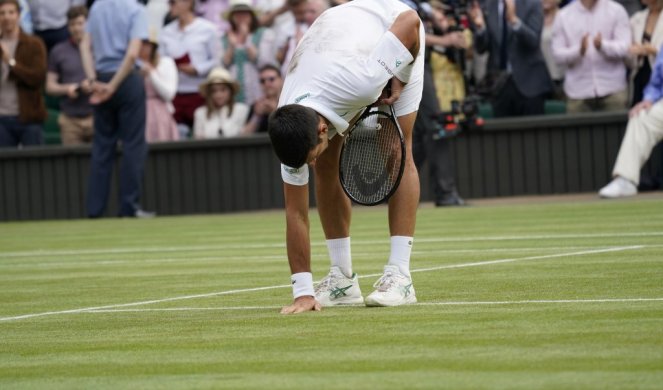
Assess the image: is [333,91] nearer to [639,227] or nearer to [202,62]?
[639,227]

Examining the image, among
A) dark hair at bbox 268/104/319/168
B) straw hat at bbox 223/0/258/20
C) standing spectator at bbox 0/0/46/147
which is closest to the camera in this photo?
dark hair at bbox 268/104/319/168

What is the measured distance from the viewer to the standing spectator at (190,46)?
803 inches

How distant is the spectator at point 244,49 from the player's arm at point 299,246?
497 inches

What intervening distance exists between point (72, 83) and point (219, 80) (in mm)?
1982

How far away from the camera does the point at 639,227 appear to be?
1247cm

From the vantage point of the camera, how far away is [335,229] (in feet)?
26.6

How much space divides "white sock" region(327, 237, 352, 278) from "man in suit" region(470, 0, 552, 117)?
10.3 meters

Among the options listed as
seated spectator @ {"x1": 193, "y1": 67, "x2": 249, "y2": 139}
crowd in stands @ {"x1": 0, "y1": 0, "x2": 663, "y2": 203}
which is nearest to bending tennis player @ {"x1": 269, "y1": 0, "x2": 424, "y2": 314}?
crowd in stands @ {"x1": 0, "y1": 0, "x2": 663, "y2": 203}

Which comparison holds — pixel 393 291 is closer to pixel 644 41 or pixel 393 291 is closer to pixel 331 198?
pixel 331 198

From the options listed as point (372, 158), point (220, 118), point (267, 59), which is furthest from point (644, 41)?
point (372, 158)

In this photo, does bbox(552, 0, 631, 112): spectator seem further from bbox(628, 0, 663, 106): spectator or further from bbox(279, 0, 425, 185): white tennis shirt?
bbox(279, 0, 425, 185): white tennis shirt

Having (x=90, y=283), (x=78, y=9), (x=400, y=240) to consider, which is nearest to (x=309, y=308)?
(x=400, y=240)

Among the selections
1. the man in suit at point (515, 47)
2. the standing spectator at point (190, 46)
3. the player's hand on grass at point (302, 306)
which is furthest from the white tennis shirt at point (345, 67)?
the standing spectator at point (190, 46)

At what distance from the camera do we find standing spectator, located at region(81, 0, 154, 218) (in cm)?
1833
